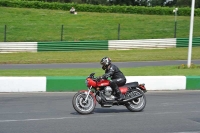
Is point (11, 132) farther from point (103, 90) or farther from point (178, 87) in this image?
point (178, 87)

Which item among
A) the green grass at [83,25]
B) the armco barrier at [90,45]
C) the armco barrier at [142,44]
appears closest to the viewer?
the armco barrier at [90,45]

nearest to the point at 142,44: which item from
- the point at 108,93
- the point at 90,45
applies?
the point at 90,45

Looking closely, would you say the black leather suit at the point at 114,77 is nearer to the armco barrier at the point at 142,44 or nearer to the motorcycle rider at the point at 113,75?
the motorcycle rider at the point at 113,75

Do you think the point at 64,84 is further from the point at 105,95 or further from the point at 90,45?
the point at 90,45

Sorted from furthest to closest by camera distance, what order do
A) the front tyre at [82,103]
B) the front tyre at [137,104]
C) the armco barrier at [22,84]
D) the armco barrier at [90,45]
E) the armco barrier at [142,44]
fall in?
the armco barrier at [142,44], the armco barrier at [90,45], the armco barrier at [22,84], the front tyre at [137,104], the front tyre at [82,103]

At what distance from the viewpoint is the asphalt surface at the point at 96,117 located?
9.41 metres

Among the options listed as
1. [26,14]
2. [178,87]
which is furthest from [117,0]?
[178,87]

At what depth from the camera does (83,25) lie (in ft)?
142

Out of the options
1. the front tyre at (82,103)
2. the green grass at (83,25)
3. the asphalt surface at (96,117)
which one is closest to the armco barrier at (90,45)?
the green grass at (83,25)

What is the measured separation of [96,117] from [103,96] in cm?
76

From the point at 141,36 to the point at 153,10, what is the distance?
14.0m

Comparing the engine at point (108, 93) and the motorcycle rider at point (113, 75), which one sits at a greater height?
the motorcycle rider at point (113, 75)

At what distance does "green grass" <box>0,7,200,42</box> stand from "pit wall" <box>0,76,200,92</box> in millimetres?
21611

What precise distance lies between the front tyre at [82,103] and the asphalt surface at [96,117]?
0.18m
